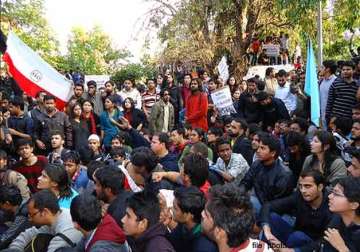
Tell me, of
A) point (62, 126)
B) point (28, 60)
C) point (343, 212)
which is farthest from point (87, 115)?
point (343, 212)

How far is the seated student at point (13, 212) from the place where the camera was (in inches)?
174

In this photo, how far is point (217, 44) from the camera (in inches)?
669

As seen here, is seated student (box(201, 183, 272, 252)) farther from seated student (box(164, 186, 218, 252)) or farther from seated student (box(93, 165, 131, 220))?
seated student (box(93, 165, 131, 220))

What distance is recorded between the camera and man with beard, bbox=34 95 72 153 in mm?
8258

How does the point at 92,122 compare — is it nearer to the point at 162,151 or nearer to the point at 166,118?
the point at 166,118

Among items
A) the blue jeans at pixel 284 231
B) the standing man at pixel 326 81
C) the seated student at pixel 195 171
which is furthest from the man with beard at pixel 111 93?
the blue jeans at pixel 284 231

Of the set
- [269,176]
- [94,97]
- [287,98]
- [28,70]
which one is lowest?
[269,176]

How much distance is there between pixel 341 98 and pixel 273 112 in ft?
3.77

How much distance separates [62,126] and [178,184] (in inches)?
138

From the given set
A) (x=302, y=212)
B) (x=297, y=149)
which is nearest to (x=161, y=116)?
(x=297, y=149)

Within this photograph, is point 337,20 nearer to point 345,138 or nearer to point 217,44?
point 217,44

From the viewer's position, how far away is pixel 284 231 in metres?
5.00

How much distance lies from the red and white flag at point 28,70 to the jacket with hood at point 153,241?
191 inches

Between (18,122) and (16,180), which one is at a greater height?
(18,122)
